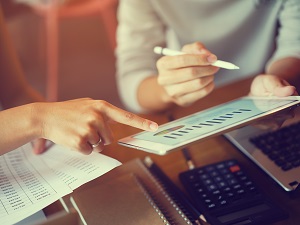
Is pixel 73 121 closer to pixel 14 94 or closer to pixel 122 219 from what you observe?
pixel 122 219

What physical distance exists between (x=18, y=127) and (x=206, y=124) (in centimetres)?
28

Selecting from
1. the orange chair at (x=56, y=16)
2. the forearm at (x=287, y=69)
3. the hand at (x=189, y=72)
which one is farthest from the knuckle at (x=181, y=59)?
the orange chair at (x=56, y=16)

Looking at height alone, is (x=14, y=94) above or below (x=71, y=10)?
below

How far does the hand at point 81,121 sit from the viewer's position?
57 cm

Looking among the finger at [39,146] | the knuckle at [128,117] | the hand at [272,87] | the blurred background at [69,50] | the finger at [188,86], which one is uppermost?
the blurred background at [69,50]

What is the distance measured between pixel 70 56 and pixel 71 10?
12.3 inches

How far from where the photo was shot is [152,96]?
3.02 feet

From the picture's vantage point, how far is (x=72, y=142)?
566 millimetres

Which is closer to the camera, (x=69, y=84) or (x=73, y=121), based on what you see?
(x=73, y=121)

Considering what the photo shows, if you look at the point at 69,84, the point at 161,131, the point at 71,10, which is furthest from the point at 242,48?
the point at 71,10

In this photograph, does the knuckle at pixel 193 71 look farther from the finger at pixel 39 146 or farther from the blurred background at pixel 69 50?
the blurred background at pixel 69 50

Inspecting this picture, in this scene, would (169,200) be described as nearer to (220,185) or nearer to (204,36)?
(220,185)

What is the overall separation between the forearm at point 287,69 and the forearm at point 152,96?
0.79ft

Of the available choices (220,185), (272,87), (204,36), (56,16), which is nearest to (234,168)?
(220,185)
